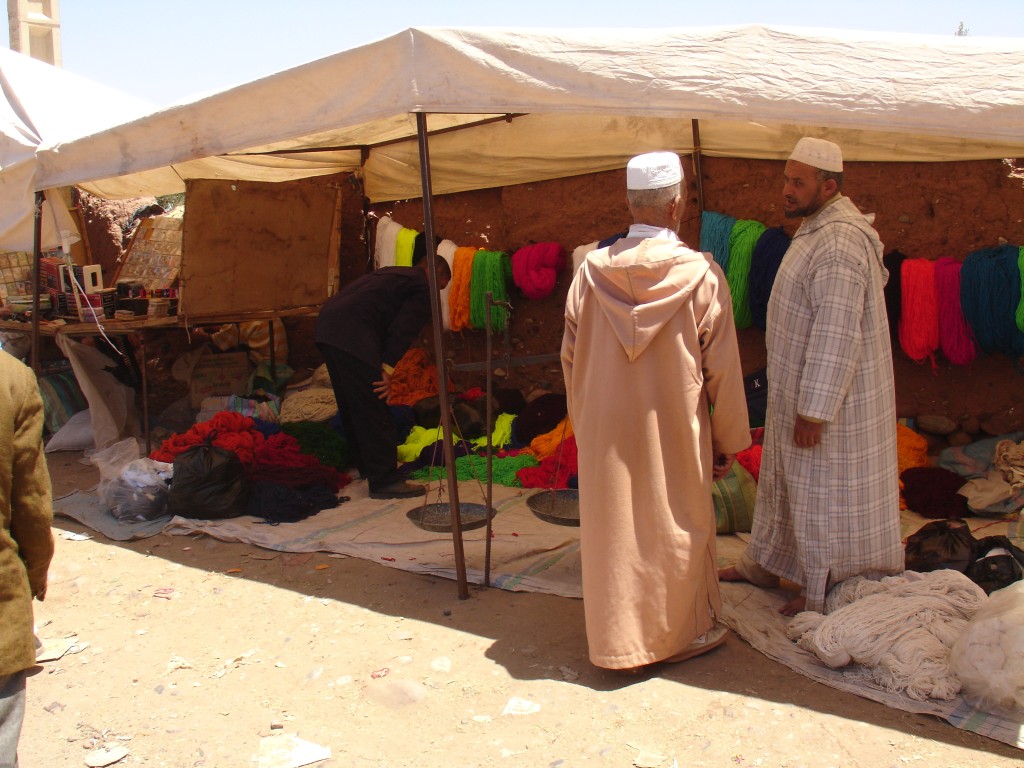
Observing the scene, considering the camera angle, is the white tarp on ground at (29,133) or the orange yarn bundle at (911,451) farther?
the white tarp on ground at (29,133)

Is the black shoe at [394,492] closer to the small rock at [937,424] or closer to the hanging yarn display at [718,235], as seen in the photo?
the hanging yarn display at [718,235]

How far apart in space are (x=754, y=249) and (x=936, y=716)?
3.54 metres

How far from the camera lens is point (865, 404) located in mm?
3654

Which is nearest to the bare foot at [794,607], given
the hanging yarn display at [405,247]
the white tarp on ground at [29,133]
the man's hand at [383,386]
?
the man's hand at [383,386]

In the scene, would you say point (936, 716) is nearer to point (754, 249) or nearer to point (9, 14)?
point (754, 249)

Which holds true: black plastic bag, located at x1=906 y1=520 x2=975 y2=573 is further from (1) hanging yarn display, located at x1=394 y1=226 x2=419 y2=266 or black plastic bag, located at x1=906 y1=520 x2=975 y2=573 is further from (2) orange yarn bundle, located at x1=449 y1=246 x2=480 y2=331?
(1) hanging yarn display, located at x1=394 y1=226 x2=419 y2=266

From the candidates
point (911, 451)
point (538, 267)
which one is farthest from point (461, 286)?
point (911, 451)

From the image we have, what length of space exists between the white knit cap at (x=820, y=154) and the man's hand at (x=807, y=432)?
1045 millimetres

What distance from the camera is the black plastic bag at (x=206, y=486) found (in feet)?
18.8

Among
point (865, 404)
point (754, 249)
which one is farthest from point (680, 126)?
point (865, 404)

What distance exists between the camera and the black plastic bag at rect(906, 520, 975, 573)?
3973 mm

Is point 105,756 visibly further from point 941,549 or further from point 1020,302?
point 1020,302

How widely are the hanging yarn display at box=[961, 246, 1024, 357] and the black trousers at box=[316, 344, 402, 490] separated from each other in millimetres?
3708

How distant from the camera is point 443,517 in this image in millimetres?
5434
